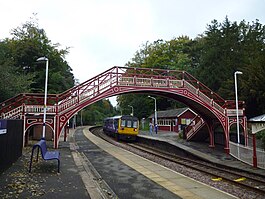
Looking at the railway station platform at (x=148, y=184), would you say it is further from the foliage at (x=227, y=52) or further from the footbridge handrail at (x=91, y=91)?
the foliage at (x=227, y=52)

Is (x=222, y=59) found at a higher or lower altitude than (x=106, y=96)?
higher

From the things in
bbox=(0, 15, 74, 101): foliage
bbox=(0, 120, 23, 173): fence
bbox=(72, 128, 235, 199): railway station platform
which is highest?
bbox=(0, 15, 74, 101): foliage

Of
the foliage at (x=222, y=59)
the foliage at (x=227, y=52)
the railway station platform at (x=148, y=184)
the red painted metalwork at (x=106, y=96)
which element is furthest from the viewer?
the foliage at (x=227, y=52)

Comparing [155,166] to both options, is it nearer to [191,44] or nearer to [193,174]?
[193,174]

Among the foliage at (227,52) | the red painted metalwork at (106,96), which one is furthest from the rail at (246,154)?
the foliage at (227,52)

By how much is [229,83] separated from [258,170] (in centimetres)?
1707

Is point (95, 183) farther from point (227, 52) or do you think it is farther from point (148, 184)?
point (227, 52)

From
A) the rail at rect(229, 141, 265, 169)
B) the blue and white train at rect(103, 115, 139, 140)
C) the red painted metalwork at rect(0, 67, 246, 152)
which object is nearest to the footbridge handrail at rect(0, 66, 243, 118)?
the red painted metalwork at rect(0, 67, 246, 152)

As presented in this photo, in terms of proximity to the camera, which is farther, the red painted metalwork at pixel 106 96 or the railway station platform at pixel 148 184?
the red painted metalwork at pixel 106 96

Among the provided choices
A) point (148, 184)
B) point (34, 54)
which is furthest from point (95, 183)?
point (34, 54)

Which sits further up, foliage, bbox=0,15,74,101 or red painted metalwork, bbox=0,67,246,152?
foliage, bbox=0,15,74,101

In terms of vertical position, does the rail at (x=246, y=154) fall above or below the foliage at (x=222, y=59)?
below

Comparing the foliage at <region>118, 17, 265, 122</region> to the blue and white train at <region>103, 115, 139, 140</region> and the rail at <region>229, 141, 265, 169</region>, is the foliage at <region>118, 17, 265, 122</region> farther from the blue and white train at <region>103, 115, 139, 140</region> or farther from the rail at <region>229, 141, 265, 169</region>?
the blue and white train at <region>103, 115, 139, 140</region>

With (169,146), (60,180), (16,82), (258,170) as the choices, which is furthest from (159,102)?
(60,180)
